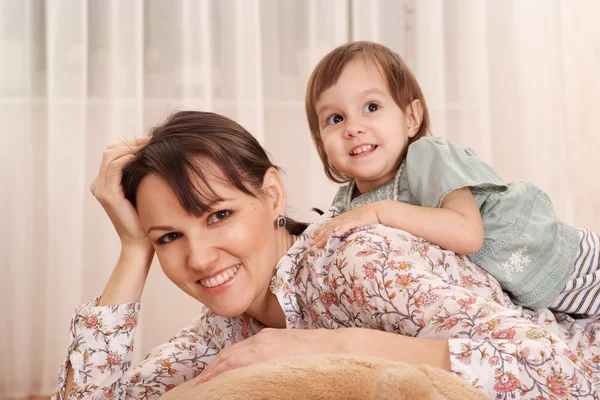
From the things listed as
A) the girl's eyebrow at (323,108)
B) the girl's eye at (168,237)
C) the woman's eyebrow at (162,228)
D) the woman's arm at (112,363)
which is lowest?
the woman's arm at (112,363)

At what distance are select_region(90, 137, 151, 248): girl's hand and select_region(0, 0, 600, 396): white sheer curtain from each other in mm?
1597

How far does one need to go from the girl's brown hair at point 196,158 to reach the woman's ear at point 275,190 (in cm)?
1

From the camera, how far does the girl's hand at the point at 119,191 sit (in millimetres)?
1492

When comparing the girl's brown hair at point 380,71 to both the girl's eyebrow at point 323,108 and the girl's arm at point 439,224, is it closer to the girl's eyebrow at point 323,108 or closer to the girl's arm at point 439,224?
the girl's eyebrow at point 323,108

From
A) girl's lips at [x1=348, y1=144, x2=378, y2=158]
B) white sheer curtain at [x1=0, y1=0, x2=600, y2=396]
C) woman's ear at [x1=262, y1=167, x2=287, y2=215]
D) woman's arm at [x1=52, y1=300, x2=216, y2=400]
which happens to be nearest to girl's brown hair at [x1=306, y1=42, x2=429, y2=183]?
girl's lips at [x1=348, y1=144, x2=378, y2=158]

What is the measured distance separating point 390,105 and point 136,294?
2.67 feet

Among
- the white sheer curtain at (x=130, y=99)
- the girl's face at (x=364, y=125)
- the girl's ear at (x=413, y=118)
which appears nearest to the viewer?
the girl's face at (x=364, y=125)

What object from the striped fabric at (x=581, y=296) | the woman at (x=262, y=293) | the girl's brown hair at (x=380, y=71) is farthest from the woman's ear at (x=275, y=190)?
the striped fabric at (x=581, y=296)

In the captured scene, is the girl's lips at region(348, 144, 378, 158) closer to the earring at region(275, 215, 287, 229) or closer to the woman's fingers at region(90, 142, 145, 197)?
the earring at region(275, 215, 287, 229)

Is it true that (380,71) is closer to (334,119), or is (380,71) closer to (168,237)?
(334,119)

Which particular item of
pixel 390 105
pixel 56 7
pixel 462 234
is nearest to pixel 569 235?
pixel 462 234

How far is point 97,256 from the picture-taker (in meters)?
3.15

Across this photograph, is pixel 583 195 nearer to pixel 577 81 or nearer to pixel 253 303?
pixel 577 81

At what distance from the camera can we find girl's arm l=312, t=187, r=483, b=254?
1.49m
